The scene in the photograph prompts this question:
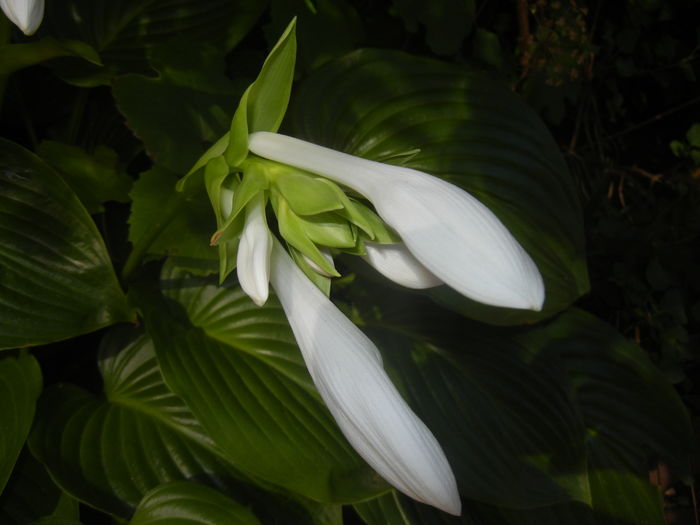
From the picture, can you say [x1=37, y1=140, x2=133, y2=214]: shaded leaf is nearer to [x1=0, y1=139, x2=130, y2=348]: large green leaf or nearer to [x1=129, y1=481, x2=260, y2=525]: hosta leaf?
[x1=0, y1=139, x2=130, y2=348]: large green leaf

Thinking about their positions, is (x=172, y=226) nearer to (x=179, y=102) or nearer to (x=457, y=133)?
(x=179, y=102)

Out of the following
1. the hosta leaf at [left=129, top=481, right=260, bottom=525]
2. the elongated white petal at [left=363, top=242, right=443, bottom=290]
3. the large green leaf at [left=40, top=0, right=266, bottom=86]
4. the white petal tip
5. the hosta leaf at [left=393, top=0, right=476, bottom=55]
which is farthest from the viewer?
the hosta leaf at [left=393, top=0, right=476, bottom=55]

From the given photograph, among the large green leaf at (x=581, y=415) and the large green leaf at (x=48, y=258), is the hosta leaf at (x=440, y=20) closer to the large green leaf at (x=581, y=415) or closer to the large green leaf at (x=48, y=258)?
the large green leaf at (x=581, y=415)

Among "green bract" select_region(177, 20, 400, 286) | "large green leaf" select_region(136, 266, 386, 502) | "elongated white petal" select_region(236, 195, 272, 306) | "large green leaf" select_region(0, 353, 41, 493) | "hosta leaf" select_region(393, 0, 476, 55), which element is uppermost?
"hosta leaf" select_region(393, 0, 476, 55)

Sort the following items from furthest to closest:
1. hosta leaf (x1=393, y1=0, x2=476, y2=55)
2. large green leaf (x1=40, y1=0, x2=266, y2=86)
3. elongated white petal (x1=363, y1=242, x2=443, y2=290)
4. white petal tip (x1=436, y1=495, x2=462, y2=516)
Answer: hosta leaf (x1=393, y1=0, x2=476, y2=55) → large green leaf (x1=40, y1=0, x2=266, y2=86) → elongated white petal (x1=363, y1=242, x2=443, y2=290) → white petal tip (x1=436, y1=495, x2=462, y2=516)

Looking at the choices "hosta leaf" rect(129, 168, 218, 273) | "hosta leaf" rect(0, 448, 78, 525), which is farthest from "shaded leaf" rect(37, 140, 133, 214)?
"hosta leaf" rect(0, 448, 78, 525)

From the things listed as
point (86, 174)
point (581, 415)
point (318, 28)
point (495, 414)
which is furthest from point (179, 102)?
point (581, 415)
